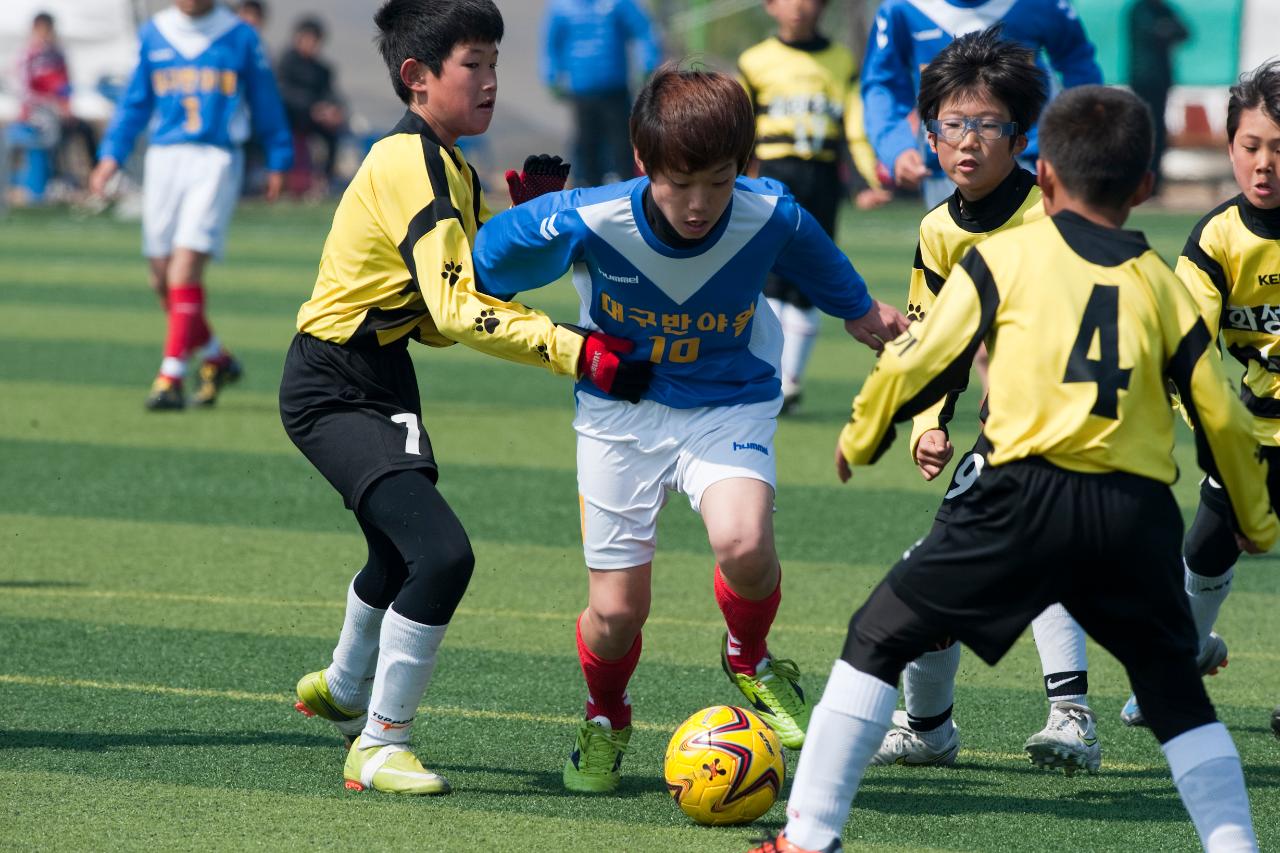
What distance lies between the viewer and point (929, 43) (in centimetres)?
745

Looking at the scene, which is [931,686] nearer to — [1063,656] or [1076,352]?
[1063,656]

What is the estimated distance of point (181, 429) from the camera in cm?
970

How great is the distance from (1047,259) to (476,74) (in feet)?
5.80

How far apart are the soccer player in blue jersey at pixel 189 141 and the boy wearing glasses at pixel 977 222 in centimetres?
639

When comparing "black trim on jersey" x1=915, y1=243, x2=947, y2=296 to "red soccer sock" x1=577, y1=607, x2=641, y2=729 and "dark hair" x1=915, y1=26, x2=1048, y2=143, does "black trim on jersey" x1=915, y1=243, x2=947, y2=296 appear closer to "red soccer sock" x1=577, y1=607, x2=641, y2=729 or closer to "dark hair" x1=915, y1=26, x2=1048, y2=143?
"dark hair" x1=915, y1=26, x2=1048, y2=143

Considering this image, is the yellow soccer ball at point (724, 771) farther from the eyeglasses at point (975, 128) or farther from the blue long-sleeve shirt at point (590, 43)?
the blue long-sleeve shirt at point (590, 43)

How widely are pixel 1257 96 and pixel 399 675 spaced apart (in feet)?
8.24

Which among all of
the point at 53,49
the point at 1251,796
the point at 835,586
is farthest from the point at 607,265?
the point at 53,49

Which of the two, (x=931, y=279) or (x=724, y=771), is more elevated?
(x=931, y=279)

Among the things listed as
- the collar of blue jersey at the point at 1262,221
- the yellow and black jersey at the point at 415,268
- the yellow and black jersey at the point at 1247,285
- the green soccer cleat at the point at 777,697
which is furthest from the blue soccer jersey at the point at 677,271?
the collar of blue jersey at the point at 1262,221

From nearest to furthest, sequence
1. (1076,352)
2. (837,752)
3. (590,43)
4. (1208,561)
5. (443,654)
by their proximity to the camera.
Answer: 1. (1076,352)
2. (837,752)
3. (1208,561)
4. (443,654)
5. (590,43)

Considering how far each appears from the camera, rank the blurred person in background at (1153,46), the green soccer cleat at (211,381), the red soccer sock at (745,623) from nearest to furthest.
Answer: the red soccer sock at (745,623)
the green soccer cleat at (211,381)
the blurred person in background at (1153,46)

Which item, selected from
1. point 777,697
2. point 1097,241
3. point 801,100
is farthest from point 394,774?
point 801,100

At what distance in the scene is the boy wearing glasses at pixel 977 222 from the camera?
450cm
